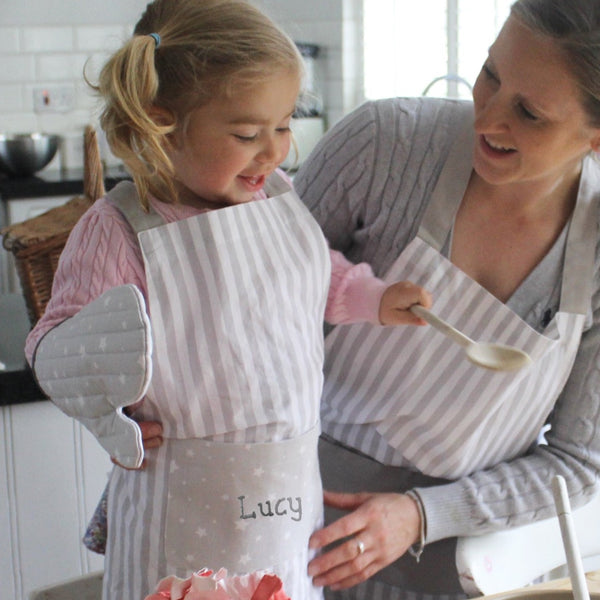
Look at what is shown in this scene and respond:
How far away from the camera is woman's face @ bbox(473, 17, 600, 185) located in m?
1.10

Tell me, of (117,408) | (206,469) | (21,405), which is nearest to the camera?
(117,408)

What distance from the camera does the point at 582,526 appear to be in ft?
4.30

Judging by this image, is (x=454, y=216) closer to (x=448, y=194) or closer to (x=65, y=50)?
(x=448, y=194)

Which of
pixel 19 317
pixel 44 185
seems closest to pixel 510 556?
pixel 19 317

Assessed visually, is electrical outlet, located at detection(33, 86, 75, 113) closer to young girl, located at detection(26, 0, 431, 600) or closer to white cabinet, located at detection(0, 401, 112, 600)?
white cabinet, located at detection(0, 401, 112, 600)

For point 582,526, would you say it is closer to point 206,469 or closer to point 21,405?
point 206,469

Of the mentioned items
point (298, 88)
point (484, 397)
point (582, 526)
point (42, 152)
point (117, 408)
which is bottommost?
point (42, 152)

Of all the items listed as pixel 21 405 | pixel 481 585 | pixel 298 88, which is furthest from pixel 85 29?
pixel 481 585

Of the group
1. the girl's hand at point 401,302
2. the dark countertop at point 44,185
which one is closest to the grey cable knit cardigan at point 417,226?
the girl's hand at point 401,302

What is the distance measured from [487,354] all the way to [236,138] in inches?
→ 14.2

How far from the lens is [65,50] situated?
372cm

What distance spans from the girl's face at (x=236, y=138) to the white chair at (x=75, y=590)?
648mm

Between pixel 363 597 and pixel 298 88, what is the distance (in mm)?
698

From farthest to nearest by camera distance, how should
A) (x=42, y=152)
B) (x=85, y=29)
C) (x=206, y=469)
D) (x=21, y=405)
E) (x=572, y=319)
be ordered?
1. (x=85, y=29)
2. (x=42, y=152)
3. (x=21, y=405)
4. (x=572, y=319)
5. (x=206, y=469)
